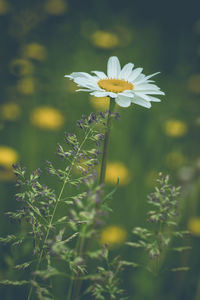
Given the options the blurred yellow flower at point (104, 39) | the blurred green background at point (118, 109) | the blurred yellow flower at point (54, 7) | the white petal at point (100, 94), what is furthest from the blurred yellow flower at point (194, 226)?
the blurred yellow flower at point (54, 7)

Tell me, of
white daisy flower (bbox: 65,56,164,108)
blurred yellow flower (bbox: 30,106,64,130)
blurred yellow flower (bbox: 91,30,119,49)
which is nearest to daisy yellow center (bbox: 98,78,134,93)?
white daisy flower (bbox: 65,56,164,108)

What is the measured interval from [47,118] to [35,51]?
23.5 inches

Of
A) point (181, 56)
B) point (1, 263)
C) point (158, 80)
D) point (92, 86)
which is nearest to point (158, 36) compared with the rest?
point (181, 56)

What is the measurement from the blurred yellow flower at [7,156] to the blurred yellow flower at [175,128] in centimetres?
67

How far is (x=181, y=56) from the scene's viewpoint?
2510 mm

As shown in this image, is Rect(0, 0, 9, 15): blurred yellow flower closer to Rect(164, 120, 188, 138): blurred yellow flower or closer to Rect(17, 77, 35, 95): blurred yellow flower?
Rect(17, 77, 35, 95): blurred yellow flower

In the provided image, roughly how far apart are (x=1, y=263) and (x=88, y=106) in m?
1.04

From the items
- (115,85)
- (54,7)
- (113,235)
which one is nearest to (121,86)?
(115,85)

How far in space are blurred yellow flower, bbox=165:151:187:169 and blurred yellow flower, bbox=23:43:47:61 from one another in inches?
35.9

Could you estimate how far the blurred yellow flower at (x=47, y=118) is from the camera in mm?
1661

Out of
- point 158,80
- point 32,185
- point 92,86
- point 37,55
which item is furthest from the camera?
point 158,80

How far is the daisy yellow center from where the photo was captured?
0.60 meters

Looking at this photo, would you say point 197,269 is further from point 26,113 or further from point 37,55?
point 37,55

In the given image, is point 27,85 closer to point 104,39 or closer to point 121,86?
point 104,39
